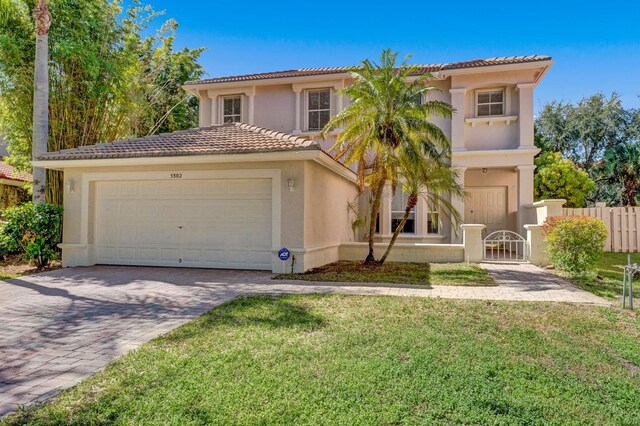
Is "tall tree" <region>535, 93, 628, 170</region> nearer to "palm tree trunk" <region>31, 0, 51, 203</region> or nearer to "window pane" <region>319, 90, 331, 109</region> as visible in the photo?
"window pane" <region>319, 90, 331, 109</region>

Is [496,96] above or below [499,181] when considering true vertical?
above

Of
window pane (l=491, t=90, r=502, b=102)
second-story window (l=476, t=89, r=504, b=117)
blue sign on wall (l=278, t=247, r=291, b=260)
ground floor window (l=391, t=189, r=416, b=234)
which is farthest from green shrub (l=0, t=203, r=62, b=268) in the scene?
window pane (l=491, t=90, r=502, b=102)

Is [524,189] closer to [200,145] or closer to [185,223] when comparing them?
[200,145]

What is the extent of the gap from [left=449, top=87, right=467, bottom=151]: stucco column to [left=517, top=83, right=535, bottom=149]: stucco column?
2163 mm

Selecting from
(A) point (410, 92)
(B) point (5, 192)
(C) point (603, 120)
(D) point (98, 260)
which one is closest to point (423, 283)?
(A) point (410, 92)

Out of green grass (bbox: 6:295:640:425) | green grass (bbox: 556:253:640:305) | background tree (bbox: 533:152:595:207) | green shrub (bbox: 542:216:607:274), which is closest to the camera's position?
green grass (bbox: 6:295:640:425)

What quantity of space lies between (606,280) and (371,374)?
30.5ft

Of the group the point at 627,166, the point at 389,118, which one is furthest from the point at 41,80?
the point at 627,166

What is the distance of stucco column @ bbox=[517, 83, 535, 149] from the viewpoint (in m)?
15.7

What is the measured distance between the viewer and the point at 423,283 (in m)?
9.38

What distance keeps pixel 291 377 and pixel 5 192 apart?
78.3 ft

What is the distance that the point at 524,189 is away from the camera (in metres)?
15.8

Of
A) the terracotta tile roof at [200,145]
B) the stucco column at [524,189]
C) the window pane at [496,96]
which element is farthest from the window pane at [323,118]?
the stucco column at [524,189]

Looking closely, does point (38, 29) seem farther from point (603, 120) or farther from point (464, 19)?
point (603, 120)
